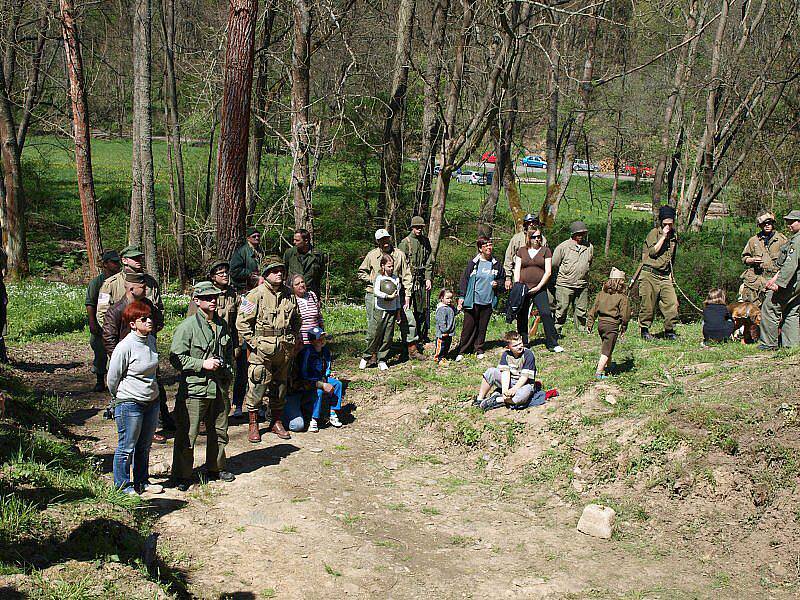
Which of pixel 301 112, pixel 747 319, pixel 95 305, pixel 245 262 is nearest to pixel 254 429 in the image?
pixel 245 262

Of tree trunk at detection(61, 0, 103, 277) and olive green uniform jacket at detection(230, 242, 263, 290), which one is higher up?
tree trunk at detection(61, 0, 103, 277)

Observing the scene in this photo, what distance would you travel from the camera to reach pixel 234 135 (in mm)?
11414

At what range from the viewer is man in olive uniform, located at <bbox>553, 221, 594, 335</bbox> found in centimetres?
1222

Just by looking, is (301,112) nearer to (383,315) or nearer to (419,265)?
(419,265)

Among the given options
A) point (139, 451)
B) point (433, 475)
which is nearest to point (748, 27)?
point (433, 475)

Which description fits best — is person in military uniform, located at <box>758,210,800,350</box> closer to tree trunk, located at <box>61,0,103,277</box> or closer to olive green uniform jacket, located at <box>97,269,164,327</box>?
olive green uniform jacket, located at <box>97,269,164,327</box>

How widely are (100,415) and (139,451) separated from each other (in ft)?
10.7

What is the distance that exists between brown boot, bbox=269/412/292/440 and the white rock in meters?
3.77

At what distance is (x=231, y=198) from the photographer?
11.5m

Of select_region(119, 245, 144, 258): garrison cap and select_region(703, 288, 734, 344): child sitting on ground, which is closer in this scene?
select_region(119, 245, 144, 258): garrison cap

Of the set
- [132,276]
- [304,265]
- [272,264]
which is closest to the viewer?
[132,276]

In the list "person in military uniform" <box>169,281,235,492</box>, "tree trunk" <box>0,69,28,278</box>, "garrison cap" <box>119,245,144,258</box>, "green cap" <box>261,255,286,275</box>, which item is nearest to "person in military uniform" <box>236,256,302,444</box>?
"green cap" <box>261,255,286,275</box>

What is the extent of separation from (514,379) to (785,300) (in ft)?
11.8

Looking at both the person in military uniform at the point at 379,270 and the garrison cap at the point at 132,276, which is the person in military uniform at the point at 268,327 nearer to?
the garrison cap at the point at 132,276
